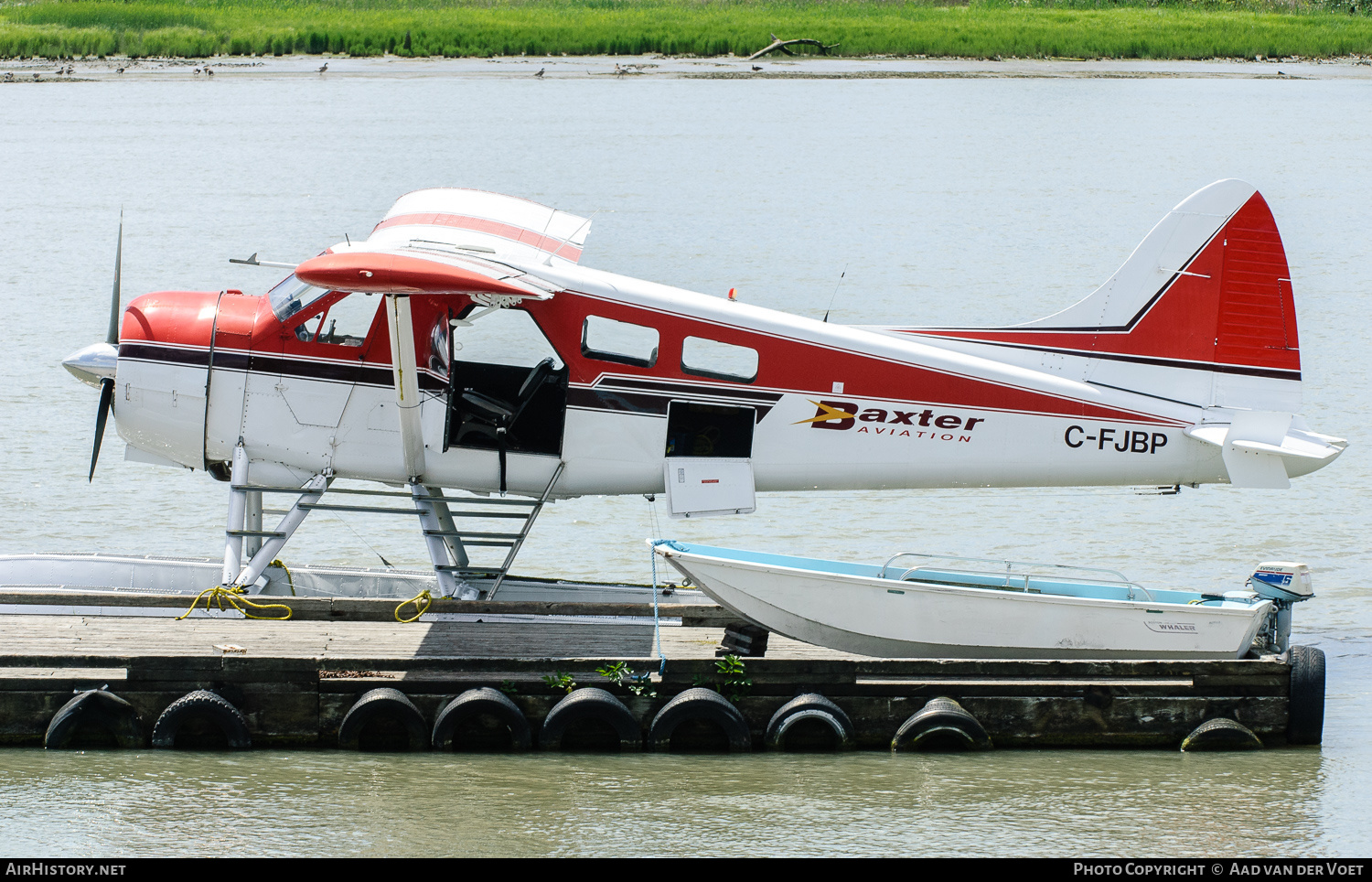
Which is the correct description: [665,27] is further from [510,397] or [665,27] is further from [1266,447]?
[1266,447]

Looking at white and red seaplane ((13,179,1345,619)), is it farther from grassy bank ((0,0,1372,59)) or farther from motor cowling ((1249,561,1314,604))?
grassy bank ((0,0,1372,59))

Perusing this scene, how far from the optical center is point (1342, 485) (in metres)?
15.2

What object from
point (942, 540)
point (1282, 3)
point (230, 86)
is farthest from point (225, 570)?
point (1282, 3)

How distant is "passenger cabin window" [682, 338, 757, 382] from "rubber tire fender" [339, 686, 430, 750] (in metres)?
2.57

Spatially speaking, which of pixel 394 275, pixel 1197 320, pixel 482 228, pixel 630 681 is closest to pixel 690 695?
pixel 630 681

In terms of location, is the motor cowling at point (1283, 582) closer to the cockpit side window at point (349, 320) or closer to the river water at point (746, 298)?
the river water at point (746, 298)

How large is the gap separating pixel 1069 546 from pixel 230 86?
1867 inches

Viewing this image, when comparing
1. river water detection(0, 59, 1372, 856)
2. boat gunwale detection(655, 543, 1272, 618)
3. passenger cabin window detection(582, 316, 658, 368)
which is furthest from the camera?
passenger cabin window detection(582, 316, 658, 368)

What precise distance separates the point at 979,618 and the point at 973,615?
4cm

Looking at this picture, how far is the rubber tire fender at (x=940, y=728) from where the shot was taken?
8.55 meters

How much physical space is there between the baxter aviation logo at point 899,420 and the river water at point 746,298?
1985 millimetres

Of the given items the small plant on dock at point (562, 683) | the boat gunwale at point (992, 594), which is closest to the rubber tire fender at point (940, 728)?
the boat gunwale at point (992, 594)

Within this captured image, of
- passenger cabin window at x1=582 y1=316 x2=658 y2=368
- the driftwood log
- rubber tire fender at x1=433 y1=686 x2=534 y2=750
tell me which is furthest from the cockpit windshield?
the driftwood log

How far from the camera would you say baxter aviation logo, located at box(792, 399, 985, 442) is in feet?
31.0
